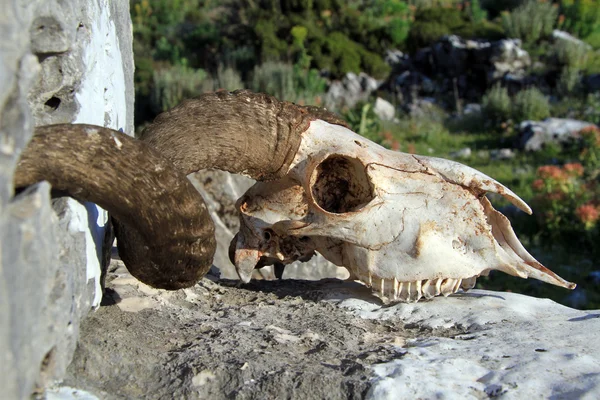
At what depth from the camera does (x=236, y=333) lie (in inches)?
118

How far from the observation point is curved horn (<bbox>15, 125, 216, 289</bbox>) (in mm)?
2369

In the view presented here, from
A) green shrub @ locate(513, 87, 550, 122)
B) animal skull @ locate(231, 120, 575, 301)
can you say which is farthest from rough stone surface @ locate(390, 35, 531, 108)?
animal skull @ locate(231, 120, 575, 301)

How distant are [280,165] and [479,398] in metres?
1.39

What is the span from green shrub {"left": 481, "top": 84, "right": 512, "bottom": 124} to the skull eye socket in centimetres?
822

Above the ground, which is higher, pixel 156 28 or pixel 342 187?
pixel 342 187

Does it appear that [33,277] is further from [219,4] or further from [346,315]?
[219,4]

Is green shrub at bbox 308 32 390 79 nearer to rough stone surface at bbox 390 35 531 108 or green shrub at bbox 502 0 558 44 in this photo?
rough stone surface at bbox 390 35 531 108

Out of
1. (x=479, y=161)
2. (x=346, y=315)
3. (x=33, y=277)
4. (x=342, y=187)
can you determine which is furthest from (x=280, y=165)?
(x=479, y=161)

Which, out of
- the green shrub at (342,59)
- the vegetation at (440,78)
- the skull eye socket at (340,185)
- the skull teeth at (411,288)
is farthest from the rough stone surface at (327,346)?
the green shrub at (342,59)

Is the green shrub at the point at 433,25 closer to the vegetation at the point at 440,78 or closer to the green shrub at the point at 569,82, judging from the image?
the vegetation at the point at 440,78

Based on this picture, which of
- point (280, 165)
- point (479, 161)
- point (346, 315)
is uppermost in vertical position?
point (280, 165)

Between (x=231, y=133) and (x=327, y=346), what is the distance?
0.99 metres

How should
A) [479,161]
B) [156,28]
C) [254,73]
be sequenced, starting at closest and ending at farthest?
1. [479,161]
2. [254,73]
3. [156,28]

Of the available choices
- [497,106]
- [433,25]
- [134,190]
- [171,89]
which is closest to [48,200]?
[134,190]
